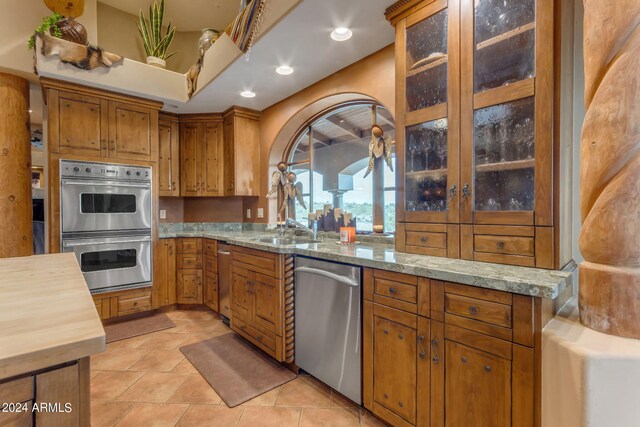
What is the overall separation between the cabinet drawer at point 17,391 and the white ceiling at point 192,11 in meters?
4.16

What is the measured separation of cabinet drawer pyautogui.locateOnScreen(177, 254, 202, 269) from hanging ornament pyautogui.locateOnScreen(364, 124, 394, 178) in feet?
8.13

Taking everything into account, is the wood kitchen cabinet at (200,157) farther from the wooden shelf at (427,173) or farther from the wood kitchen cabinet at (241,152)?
the wooden shelf at (427,173)

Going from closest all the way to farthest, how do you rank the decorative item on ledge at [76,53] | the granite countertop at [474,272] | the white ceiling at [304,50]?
the granite countertop at [474,272] < the white ceiling at [304,50] < the decorative item on ledge at [76,53]

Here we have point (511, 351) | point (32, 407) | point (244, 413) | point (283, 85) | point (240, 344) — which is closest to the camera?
point (32, 407)

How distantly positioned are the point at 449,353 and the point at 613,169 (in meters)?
0.97

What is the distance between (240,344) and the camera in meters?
2.80

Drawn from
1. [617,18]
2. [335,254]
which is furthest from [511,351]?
[617,18]

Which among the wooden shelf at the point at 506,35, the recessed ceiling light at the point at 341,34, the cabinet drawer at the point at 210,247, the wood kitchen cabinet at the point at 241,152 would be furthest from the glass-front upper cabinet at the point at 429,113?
the wood kitchen cabinet at the point at 241,152

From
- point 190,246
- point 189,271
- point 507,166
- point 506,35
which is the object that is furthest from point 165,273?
point 506,35

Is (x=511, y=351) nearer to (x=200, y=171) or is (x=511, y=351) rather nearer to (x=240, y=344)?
(x=240, y=344)

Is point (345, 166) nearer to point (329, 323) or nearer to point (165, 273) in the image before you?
point (329, 323)

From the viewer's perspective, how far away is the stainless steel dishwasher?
1.84 metres

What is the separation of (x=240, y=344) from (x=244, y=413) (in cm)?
98

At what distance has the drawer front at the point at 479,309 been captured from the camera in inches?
47.8
